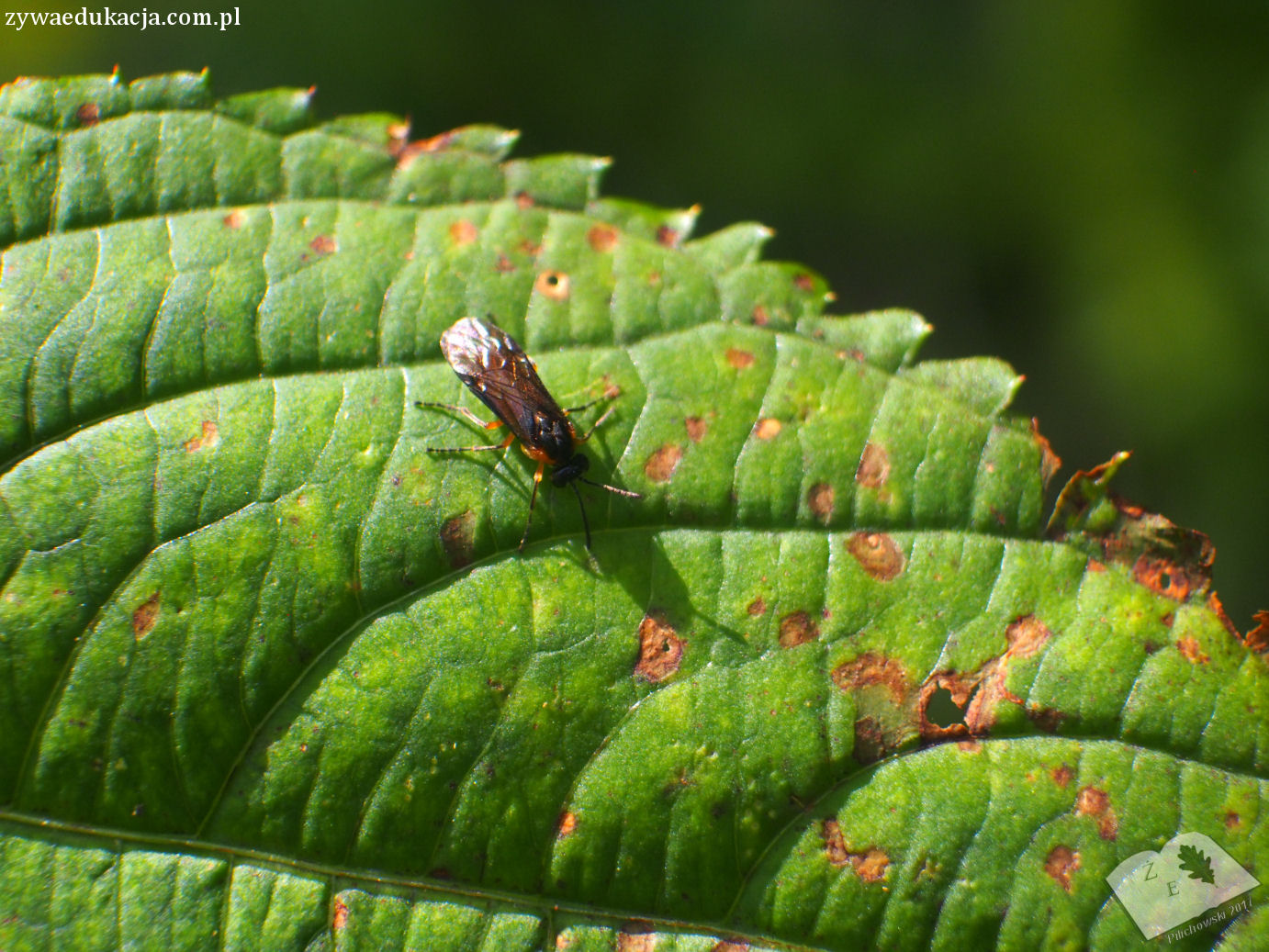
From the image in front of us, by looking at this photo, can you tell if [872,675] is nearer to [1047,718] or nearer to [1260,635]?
[1047,718]

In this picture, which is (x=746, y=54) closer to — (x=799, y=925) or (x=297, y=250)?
(x=297, y=250)

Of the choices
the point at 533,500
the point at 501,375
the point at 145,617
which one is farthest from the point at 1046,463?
the point at 145,617

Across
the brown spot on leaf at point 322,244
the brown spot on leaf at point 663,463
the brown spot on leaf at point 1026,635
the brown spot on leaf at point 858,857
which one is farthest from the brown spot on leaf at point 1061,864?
the brown spot on leaf at point 322,244

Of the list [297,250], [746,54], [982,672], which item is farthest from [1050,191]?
[297,250]

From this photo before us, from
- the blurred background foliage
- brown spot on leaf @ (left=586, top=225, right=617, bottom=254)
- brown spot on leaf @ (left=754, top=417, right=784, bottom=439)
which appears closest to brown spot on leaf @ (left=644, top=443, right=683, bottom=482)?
brown spot on leaf @ (left=754, top=417, right=784, bottom=439)

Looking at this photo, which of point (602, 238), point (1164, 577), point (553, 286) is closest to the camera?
point (1164, 577)
